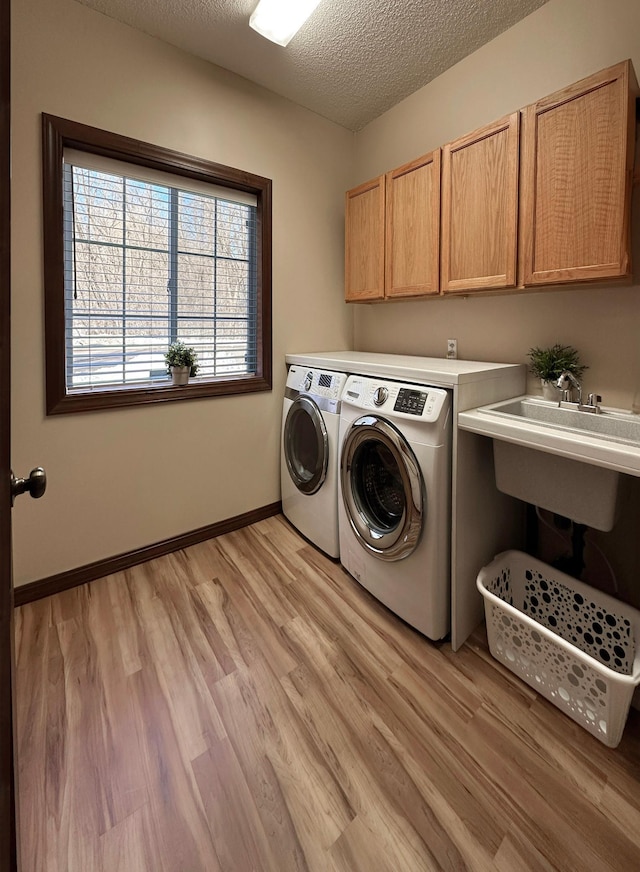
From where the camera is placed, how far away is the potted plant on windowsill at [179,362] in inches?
93.4

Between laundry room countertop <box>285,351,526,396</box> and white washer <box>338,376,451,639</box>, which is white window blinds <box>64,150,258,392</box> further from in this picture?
white washer <box>338,376,451,639</box>

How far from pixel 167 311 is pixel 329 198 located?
139 cm

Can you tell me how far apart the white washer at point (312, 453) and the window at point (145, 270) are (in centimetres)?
34

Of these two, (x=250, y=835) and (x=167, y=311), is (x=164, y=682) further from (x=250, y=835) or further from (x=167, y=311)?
(x=167, y=311)

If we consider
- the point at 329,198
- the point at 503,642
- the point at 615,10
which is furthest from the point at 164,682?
the point at 615,10

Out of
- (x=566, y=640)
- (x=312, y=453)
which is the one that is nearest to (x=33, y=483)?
(x=312, y=453)

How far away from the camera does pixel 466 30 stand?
202 centimetres

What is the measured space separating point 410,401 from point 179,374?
134 centimetres

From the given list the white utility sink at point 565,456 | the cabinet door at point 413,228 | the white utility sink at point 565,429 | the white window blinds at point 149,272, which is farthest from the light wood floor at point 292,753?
the cabinet door at point 413,228

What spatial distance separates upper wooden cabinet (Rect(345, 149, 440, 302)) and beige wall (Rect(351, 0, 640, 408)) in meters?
0.31

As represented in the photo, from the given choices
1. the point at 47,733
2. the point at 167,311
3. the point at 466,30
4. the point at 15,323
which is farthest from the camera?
the point at 167,311

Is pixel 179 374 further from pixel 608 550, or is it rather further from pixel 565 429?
pixel 608 550

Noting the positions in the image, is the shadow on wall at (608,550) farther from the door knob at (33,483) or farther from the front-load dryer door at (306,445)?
the door knob at (33,483)

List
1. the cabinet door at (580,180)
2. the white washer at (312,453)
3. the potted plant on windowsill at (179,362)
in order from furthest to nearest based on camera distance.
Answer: the potted plant on windowsill at (179,362) → the white washer at (312,453) → the cabinet door at (580,180)
